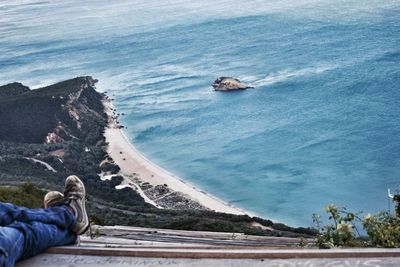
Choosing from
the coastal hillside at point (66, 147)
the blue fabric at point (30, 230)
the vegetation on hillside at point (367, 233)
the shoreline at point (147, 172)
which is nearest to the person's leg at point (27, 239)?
the blue fabric at point (30, 230)

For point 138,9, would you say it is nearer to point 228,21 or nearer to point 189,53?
point 228,21

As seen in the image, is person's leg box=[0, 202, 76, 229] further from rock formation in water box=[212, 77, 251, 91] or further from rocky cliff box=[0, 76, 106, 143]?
rock formation in water box=[212, 77, 251, 91]

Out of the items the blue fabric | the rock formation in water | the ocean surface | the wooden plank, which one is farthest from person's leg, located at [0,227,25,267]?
the rock formation in water

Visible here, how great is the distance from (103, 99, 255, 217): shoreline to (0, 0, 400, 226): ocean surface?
99 centimetres

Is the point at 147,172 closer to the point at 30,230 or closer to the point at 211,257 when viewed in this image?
the point at 30,230

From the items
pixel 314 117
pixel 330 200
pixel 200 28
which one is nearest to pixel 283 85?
pixel 314 117

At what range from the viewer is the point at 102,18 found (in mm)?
111500

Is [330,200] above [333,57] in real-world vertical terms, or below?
below

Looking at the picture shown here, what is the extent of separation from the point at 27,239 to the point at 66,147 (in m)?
37.3

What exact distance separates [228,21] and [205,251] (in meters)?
84.9

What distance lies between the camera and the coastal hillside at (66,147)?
1014 inches

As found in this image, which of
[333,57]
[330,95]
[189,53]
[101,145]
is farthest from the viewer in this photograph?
[189,53]

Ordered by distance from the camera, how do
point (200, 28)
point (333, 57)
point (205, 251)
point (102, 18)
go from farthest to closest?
1. point (102, 18)
2. point (200, 28)
3. point (333, 57)
4. point (205, 251)

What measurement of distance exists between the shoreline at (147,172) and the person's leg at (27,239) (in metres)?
26.3
